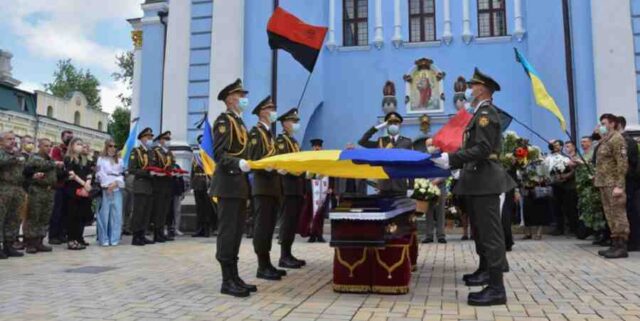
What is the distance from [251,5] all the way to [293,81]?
7.37 ft

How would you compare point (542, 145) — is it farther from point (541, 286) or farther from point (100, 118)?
point (100, 118)

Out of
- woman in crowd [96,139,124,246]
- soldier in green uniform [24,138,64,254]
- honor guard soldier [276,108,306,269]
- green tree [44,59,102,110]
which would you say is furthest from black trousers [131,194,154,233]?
green tree [44,59,102,110]

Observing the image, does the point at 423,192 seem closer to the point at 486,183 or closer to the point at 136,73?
the point at 486,183

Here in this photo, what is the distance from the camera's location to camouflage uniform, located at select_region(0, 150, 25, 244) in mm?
8250

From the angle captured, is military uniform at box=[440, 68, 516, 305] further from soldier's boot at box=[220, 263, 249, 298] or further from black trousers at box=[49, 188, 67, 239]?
black trousers at box=[49, 188, 67, 239]

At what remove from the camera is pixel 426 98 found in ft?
49.9

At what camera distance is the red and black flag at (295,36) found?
362 inches

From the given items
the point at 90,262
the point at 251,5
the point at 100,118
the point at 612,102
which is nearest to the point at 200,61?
the point at 251,5

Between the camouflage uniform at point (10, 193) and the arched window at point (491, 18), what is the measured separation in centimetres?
1217

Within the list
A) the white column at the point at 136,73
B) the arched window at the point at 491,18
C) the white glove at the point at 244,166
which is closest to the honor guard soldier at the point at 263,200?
the white glove at the point at 244,166

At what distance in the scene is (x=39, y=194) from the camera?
9023 millimetres

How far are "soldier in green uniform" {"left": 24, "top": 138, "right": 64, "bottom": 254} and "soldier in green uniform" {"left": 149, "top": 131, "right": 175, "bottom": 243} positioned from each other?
1.87 meters

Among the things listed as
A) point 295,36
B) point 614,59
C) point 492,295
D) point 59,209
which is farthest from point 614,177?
point 59,209

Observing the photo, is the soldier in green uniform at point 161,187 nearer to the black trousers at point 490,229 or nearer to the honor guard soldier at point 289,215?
the honor guard soldier at point 289,215
